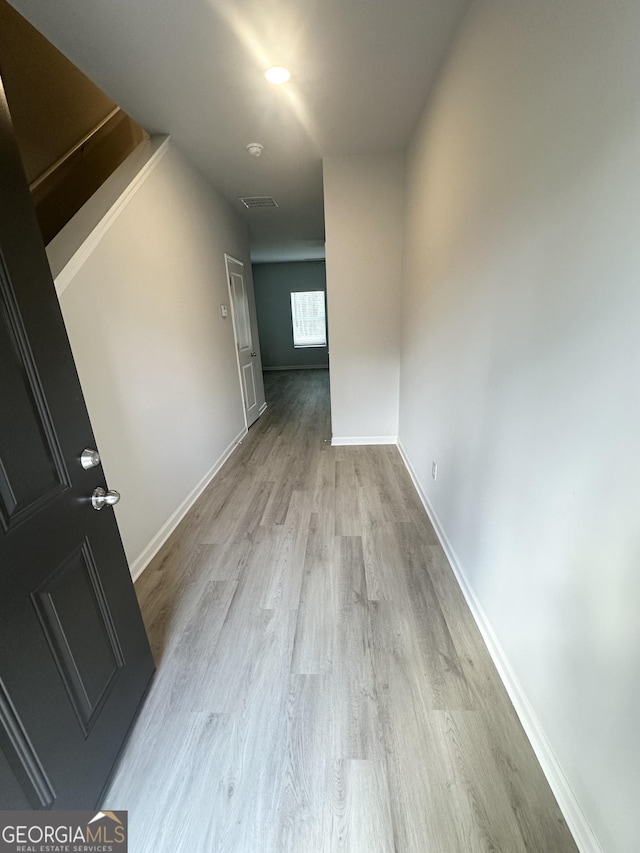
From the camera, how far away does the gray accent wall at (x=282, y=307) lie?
8289 mm

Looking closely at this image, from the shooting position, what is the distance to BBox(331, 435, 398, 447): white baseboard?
3.69m

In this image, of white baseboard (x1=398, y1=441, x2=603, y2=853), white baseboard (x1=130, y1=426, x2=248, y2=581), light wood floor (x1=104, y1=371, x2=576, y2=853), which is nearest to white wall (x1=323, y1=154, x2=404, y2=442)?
white baseboard (x1=130, y1=426, x2=248, y2=581)

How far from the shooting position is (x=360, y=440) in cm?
371

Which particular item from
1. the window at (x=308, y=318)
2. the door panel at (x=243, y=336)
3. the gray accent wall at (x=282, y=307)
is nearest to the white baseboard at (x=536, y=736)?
the door panel at (x=243, y=336)

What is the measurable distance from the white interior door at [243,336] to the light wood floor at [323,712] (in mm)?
2405

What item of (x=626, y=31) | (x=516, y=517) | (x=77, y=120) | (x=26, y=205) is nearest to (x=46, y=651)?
(x=26, y=205)

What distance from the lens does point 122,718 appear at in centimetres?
114

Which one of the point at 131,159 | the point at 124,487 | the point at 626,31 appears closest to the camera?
the point at 626,31

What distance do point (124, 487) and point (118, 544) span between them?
844mm

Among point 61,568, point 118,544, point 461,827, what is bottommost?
point 461,827

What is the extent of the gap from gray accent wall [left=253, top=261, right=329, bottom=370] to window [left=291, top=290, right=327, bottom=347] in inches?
4.3

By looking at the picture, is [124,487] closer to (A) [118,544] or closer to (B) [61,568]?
(A) [118,544]

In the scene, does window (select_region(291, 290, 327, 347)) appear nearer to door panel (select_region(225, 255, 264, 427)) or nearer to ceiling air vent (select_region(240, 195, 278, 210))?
door panel (select_region(225, 255, 264, 427))

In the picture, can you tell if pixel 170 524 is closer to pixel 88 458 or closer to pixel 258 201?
pixel 88 458
